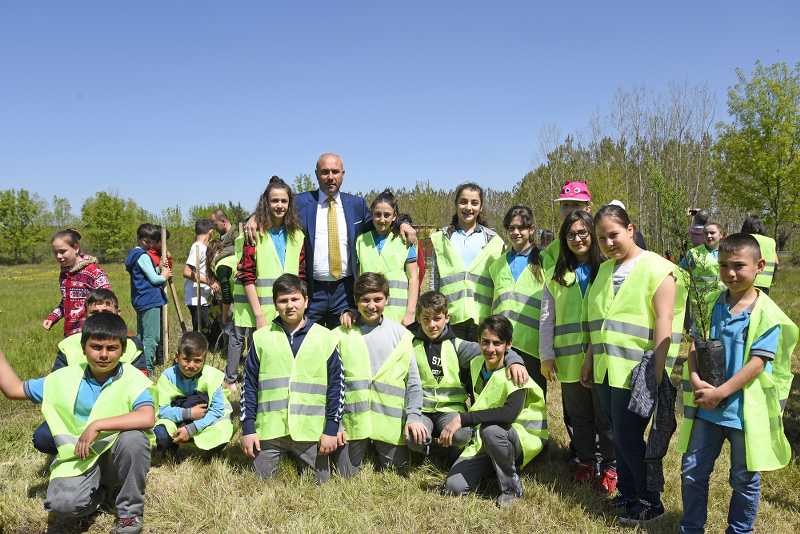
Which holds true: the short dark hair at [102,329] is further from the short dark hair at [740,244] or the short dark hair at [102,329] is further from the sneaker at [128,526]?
the short dark hair at [740,244]

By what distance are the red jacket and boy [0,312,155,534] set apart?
2.18 m

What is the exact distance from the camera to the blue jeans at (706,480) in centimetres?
309

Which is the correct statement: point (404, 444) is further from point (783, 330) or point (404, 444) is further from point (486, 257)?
point (783, 330)

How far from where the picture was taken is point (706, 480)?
3205 millimetres

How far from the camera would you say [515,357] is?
4293 millimetres

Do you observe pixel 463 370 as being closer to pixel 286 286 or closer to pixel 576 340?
pixel 576 340

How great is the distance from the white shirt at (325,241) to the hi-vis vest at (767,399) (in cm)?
319

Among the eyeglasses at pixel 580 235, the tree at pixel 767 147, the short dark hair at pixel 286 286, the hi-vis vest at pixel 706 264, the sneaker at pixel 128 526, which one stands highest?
the tree at pixel 767 147

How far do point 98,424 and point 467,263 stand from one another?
122 inches

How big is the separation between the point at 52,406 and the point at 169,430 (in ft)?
3.73

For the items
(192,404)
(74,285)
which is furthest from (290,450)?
(74,285)

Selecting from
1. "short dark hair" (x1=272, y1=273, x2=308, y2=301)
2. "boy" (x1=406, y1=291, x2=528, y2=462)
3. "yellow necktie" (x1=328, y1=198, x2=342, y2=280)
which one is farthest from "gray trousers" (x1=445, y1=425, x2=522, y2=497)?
"yellow necktie" (x1=328, y1=198, x2=342, y2=280)

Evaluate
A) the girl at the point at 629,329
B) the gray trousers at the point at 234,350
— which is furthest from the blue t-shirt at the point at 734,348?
the gray trousers at the point at 234,350

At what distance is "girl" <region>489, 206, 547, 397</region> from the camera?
472cm
